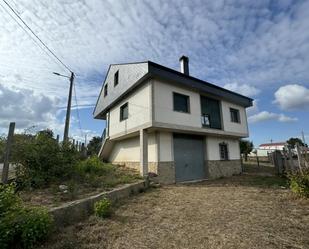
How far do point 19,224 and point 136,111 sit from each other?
30.2 ft

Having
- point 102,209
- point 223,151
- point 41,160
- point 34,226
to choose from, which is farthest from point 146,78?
point 34,226

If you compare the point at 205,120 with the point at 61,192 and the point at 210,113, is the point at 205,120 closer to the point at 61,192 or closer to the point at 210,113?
the point at 210,113

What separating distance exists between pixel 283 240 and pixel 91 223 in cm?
422

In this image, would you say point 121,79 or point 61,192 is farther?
point 121,79

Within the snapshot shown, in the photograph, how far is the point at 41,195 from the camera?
605 centimetres

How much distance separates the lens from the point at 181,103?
1241 cm

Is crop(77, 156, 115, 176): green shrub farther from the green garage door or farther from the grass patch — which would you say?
the green garage door

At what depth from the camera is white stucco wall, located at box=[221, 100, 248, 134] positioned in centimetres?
1527

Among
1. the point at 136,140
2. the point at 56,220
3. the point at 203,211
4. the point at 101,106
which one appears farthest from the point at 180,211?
the point at 101,106

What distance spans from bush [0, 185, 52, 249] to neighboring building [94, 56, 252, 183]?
6883 mm

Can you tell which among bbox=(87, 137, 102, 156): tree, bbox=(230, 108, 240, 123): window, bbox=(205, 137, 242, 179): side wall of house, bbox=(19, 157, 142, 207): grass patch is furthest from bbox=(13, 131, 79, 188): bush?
bbox=(230, 108, 240, 123): window

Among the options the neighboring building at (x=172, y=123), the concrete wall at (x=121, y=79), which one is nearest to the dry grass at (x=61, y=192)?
the neighboring building at (x=172, y=123)

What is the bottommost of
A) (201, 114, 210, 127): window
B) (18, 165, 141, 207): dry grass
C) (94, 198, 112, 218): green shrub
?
(94, 198, 112, 218): green shrub

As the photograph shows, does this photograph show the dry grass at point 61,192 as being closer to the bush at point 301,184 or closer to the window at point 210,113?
the bush at point 301,184
